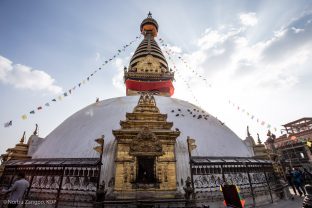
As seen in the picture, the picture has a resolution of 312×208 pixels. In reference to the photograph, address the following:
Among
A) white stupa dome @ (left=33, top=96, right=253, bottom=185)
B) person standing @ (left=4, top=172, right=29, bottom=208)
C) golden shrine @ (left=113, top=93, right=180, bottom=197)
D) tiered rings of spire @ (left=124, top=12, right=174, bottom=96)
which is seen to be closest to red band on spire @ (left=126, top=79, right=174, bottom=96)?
tiered rings of spire @ (left=124, top=12, right=174, bottom=96)

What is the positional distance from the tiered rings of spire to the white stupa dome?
6356 millimetres

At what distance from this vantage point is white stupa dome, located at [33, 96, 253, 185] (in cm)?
789

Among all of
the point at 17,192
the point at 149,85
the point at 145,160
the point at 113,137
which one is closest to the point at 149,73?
the point at 149,85

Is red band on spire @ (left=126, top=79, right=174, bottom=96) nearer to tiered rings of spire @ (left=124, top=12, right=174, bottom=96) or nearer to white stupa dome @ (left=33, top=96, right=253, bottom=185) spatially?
tiered rings of spire @ (left=124, top=12, right=174, bottom=96)

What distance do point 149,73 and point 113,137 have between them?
1175 centimetres

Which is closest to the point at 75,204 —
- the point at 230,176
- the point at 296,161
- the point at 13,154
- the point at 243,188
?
the point at 13,154

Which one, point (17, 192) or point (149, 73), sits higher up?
point (149, 73)

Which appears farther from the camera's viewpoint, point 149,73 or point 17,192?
point 149,73

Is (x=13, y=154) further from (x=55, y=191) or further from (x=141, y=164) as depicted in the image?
(x=141, y=164)

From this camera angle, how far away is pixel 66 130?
11.2m

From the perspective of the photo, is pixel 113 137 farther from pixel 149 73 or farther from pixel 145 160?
pixel 149 73

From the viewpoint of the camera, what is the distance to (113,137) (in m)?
8.89

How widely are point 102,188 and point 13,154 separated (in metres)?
7.93

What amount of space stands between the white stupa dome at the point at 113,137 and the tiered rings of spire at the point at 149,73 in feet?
20.9
